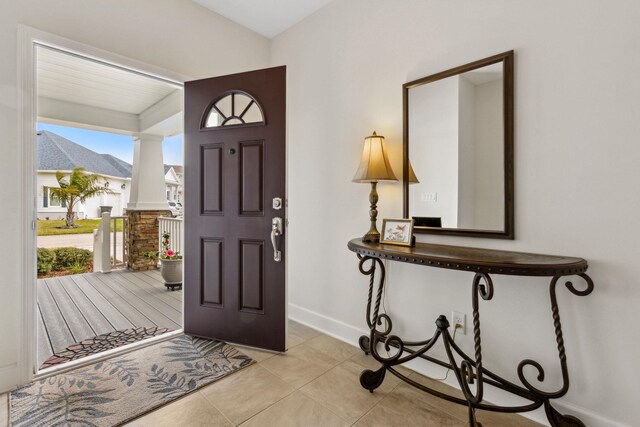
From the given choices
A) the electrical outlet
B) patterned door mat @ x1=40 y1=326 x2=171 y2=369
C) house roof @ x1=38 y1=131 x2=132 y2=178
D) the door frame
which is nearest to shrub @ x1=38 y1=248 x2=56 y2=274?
house roof @ x1=38 y1=131 x2=132 y2=178

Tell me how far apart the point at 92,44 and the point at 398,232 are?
2467 mm

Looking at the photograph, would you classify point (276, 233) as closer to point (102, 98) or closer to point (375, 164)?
point (375, 164)

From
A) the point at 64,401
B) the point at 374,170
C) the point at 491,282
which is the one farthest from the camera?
the point at 374,170

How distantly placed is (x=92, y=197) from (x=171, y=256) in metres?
3.37

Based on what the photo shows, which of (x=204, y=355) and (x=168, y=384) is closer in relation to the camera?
(x=168, y=384)

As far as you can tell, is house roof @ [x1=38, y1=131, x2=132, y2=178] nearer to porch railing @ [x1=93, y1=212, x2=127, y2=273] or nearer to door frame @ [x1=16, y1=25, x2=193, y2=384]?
porch railing @ [x1=93, y1=212, x2=127, y2=273]

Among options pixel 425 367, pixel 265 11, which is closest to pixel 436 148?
pixel 425 367

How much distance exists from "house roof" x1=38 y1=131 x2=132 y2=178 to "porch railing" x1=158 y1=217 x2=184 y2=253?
1.84 meters

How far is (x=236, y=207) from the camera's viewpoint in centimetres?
239

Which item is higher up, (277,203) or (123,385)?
(277,203)

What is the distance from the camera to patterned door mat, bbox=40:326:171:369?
7.16 ft

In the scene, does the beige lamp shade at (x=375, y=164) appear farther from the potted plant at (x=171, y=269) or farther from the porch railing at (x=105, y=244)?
the porch railing at (x=105, y=244)

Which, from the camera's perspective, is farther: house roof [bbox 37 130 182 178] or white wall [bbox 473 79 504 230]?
house roof [bbox 37 130 182 178]

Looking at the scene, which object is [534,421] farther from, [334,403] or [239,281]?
[239,281]
